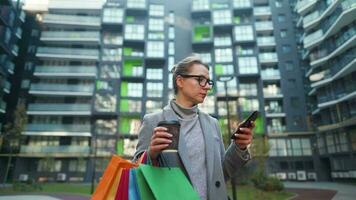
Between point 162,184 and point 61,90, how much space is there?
159ft

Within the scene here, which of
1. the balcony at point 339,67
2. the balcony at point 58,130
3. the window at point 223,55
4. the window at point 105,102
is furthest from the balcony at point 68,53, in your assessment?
the balcony at point 339,67

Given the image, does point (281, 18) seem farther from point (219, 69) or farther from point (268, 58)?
point (219, 69)

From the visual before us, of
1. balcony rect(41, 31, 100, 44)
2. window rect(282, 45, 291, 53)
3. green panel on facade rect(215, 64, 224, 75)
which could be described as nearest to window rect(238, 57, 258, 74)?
green panel on facade rect(215, 64, 224, 75)

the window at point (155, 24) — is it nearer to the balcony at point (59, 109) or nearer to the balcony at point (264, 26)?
the balcony at point (264, 26)

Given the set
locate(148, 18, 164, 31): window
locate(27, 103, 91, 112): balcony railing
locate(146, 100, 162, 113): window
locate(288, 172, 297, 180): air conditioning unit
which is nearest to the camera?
locate(288, 172, 297, 180): air conditioning unit

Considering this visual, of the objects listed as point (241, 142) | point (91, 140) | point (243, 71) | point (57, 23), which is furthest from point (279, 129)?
point (241, 142)

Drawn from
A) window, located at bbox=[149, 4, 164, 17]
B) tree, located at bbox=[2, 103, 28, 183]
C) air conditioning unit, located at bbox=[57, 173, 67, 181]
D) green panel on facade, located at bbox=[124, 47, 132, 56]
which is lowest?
air conditioning unit, located at bbox=[57, 173, 67, 181]

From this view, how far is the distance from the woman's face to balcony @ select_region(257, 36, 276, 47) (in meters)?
50.3

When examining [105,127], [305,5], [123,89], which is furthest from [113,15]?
[305,5]

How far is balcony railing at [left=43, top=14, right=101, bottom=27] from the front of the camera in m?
50.1

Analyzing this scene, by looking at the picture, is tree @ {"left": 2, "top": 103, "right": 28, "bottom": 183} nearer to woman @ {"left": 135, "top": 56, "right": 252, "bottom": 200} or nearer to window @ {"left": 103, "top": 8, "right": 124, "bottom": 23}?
window @ {"left": 103, "top": 8, "right": 124, "bottom": 23}

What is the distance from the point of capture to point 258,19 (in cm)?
5250

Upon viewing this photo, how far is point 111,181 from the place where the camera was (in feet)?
6.23

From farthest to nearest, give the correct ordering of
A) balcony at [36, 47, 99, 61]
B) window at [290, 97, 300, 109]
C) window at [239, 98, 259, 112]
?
balcony at [36, 47, 99, 61] < window at [239, 98, 259, 112] < window at [290, 97, 300, 109]
